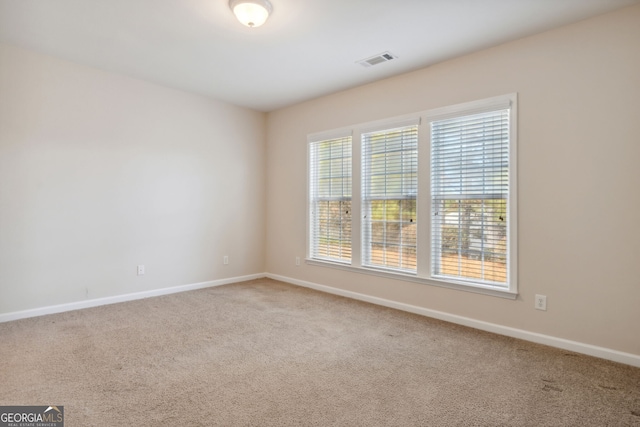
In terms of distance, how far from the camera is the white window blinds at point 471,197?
317 centimetres

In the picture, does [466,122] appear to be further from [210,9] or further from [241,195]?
[241,195]

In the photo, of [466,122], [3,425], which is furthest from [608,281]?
[3,425]

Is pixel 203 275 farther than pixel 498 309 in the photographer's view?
Yes

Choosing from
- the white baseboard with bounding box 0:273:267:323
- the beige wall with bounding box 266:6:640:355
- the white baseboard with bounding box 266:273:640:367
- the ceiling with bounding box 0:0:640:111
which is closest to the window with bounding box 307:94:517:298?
the beige wall with bounding box 266:6:640:355

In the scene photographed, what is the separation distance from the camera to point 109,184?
3932mm

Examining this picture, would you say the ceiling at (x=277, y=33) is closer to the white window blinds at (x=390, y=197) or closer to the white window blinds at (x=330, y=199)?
the white window blinds at (x=390, y=197)

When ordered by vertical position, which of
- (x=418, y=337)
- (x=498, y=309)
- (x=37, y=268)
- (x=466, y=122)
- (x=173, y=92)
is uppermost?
(x=173, y=92)

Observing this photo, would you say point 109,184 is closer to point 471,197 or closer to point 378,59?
point 378,59

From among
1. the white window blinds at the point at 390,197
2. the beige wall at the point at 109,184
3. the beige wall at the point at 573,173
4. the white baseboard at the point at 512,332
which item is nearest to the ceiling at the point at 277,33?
the beige wall at the point at 573,173

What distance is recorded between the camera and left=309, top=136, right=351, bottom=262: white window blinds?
14.8ft

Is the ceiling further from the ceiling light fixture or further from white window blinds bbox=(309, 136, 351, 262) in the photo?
white window blinds bbox=(309, 136, 351, 262)

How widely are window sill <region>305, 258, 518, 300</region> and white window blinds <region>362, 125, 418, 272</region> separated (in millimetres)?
84

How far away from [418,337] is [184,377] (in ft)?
6.47

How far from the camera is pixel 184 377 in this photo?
2.28 meters
